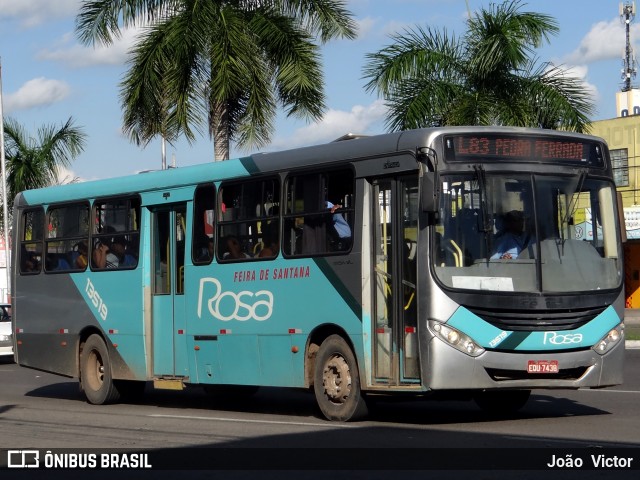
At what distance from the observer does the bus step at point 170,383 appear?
1667cm

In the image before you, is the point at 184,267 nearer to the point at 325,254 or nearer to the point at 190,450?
the point at 325,254

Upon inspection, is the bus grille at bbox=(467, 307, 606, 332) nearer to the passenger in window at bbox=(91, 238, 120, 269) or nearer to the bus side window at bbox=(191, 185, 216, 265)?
the bus side window at bbox=(191, 185, 216, 265)

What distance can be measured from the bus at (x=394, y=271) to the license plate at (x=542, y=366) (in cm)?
→ 2

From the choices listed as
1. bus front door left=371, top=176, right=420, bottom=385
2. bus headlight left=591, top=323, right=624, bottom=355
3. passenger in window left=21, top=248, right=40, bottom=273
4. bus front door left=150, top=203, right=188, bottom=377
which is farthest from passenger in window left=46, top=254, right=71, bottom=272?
bus headlight left=591, top=323, right=624, bottom=355

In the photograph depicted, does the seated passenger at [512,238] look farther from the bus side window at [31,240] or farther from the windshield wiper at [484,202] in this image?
the bus side window at [31,240]

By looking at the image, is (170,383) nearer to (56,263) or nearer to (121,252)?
(121,252)

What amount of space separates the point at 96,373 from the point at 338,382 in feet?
19.4

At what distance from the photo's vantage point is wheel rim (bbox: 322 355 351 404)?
543 inches

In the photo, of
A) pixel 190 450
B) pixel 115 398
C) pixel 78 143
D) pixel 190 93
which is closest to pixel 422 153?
pixel 190 450

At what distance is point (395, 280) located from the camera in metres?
13.3

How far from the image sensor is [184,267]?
16.7 metres

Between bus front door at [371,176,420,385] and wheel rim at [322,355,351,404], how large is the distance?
0.51m

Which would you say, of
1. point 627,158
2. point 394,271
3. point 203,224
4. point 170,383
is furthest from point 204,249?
point 627,158

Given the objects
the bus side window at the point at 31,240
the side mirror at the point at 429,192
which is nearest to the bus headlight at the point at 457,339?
the side mirror at the point at 429,192
